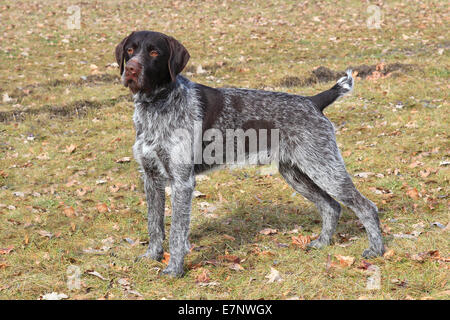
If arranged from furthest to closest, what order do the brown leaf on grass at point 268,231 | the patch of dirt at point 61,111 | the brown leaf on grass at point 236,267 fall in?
the patch of dirt at point 61,111 → the brown leaf on grass at point 268,231 → the brown leaf on grass at point 236,267

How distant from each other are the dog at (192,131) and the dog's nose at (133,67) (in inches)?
0.7

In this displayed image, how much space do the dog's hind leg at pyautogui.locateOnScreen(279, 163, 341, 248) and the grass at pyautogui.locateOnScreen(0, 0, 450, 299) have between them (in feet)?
0.75

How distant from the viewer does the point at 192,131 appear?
5.61m

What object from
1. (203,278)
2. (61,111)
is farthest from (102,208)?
(61,111)

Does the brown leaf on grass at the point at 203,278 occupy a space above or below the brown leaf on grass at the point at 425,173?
below

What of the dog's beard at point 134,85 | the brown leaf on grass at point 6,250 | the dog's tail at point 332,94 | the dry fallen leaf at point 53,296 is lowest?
the brown leaf on grass at point 6,250

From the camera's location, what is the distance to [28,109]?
1170cm

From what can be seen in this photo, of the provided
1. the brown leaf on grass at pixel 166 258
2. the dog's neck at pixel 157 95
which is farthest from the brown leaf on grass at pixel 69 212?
the dog's neck at pixel 157 95

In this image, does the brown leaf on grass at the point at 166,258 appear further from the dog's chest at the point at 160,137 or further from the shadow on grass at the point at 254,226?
the dog's chest at the point at 160,137

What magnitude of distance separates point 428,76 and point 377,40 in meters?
3.84

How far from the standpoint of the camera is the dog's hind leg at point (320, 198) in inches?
244

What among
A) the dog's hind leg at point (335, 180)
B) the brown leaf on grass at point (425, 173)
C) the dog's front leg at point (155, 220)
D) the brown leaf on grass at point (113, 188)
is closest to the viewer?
the dog's hind leg at point (335, 180)

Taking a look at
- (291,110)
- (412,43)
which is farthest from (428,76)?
(291,110)

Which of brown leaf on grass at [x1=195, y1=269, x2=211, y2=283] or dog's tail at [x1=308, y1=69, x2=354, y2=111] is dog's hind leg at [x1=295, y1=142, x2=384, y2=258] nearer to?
dog's tail at [x1=308, y1=69, x2=354, y2=111]
